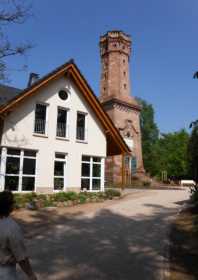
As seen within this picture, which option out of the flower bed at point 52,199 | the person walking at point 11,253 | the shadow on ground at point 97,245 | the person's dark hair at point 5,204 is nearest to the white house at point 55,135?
the flower bed at point 52,199

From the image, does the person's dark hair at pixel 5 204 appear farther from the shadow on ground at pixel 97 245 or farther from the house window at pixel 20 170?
the house window at pixel 20 170

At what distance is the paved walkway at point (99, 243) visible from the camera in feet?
19.9

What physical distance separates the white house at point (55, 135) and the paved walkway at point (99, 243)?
408cm

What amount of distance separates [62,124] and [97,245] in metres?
11.9

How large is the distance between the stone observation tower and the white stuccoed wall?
16.1 metres

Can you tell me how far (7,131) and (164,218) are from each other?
372 inches

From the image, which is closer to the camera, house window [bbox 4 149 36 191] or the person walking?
the person walking

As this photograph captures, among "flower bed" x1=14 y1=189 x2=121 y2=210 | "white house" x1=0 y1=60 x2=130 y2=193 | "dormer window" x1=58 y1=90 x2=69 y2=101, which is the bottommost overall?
"flower bed" x1=14 y1=189 x2=121 y2=210

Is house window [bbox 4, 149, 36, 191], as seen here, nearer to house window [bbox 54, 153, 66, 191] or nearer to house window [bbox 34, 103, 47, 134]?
house window [bbox 34, 103, 47, 134]

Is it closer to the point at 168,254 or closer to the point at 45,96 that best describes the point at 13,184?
the point at 45,96

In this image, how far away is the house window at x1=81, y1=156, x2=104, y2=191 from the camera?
1983 cm

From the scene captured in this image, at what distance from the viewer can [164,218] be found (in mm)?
11961

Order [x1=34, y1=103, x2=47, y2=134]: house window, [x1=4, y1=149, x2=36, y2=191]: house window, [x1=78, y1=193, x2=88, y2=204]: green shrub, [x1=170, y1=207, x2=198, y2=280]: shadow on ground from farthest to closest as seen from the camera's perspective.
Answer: [x1=34, y1=103, x2=47, y2=134]: house window < [x1=78, y1=193, x2=88, y2=204]: green shrub < [x1=4, y1=149, x2=36, y2=191]: house window < [x1=170, y1=207, x2=198, y2=280]: shadow on ground

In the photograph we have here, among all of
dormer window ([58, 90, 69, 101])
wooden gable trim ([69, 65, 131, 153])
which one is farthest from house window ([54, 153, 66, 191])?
wooden gable trim ([69, 65, 131, 153])
